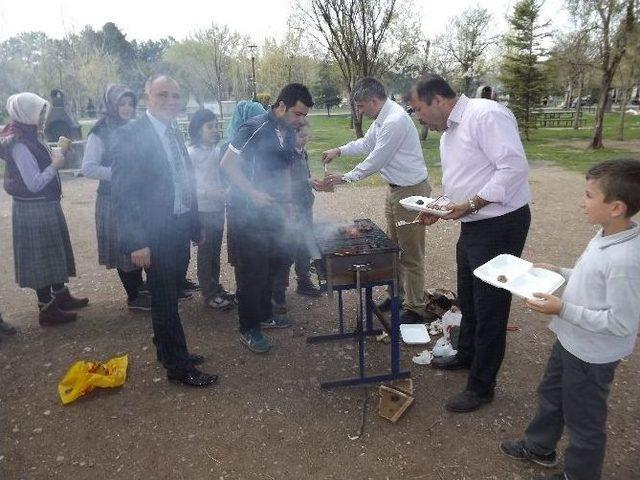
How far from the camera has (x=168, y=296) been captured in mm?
3123

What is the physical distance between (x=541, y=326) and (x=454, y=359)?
1192mm

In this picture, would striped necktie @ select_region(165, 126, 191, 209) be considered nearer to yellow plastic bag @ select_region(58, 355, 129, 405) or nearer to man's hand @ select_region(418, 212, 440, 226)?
yellow plastic bag @ select_region(58, 355, 129, 405)

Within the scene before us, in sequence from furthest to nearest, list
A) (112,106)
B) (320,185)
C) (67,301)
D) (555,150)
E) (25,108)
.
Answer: (555,150)
(67,301)
(320,185)
(112,106)
(25,108)

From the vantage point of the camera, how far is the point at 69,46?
36250 millimetres

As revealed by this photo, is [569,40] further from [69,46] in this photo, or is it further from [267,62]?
[69,46]

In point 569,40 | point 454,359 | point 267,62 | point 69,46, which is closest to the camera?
point 454,359

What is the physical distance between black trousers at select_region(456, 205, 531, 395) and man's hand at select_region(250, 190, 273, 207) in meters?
1.56

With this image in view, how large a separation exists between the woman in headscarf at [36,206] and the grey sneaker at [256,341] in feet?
6.38

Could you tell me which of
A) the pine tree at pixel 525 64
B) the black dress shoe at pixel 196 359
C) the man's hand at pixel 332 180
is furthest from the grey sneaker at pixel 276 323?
the pine tree at pixel 525 64

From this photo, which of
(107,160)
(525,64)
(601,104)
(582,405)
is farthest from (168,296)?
(525,64)

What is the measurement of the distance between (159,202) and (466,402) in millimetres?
2536

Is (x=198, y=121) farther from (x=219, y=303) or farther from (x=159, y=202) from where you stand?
(x=219, y=303)

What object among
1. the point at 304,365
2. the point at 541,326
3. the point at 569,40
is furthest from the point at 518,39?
the point at 304,365

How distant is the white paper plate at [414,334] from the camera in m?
3.88
